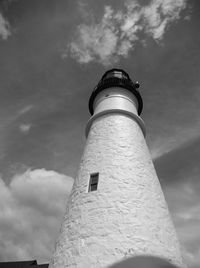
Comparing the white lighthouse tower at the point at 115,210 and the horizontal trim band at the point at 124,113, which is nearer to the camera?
the white lighthouse tower at the point at 115,210

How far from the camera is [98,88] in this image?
1250 cm

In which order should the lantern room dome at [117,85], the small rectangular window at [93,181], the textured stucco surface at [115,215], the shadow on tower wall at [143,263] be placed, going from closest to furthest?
1. the shadow on tower wall at [143,263]
2. the textured stucco surface at [115,215]
3. the small rectangular window at [93,181]
4. the lantern room dome at [117,85]

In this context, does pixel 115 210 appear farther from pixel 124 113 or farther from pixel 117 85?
pixel 117 85

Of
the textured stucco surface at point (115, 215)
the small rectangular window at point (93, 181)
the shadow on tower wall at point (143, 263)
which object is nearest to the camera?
the shadow on tower wall at point (143, 263)

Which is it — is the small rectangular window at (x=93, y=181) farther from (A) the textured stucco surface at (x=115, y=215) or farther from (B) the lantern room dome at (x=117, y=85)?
(B) the lantern room dome at (x=117, y=85)

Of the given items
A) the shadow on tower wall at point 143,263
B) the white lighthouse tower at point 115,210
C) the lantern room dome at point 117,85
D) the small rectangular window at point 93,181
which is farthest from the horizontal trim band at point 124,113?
the shadow on tower wall at point 143,263

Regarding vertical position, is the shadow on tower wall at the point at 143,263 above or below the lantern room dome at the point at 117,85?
below

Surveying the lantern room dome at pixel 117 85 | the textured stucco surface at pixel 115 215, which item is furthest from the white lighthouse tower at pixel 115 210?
the lantern room dome at pixel 117 85

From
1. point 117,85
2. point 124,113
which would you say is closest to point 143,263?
point 124,113

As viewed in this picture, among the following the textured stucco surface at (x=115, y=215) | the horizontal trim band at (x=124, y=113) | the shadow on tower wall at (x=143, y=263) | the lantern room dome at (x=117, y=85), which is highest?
the lantern room dome at (x=117, y=85)

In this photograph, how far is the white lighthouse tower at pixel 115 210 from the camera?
5594mm

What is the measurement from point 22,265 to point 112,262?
26.5 meters

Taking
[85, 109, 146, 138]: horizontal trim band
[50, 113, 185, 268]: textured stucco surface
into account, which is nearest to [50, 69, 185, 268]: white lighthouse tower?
[50, 113, 185, 268]: textured stucco surface

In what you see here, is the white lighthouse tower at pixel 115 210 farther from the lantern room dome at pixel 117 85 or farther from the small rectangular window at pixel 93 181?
the lantern room dome at pixel 117 85
